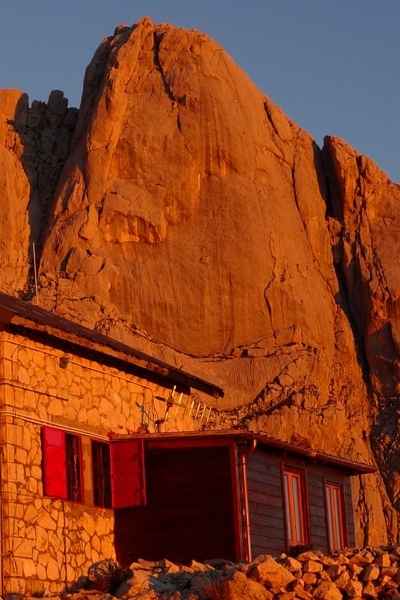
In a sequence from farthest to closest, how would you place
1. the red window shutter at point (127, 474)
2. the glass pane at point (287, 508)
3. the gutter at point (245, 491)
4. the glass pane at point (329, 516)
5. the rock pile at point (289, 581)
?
the glass pane at point (329, 516) < the glass pane at point (287, 508) < the red window shutter at point (127, 474) < the gutter at point (245, 491) < the rock pile at point (289, 581)

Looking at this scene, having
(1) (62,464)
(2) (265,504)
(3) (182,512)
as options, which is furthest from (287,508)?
(1) (62,464)

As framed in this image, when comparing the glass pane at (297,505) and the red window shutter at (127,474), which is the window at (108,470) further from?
the glass pane at (297,505)

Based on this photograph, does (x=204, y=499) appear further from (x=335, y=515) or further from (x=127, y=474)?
(x=335, y=515)

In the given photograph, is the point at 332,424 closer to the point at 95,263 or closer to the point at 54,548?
the point at 95,263

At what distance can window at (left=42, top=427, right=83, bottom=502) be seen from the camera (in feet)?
65.2

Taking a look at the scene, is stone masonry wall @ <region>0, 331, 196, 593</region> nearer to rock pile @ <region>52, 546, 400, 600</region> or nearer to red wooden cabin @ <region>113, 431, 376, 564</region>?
red wooden cabin @ <region>113, 431, 376, 564</region>

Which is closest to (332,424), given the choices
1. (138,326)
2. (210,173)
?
(138,326)

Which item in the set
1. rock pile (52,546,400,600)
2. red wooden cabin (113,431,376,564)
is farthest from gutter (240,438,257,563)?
rock pile (52,546,400,600)

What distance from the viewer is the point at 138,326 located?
4988 cm

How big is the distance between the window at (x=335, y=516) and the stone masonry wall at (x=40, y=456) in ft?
16.3

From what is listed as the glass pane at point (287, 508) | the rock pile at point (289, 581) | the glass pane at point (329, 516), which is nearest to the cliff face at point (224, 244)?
the glass pane at point (329, 516)

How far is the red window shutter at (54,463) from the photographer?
780 inches

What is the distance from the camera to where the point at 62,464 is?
20.3 m

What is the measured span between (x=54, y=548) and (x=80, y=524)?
0.98 metres
